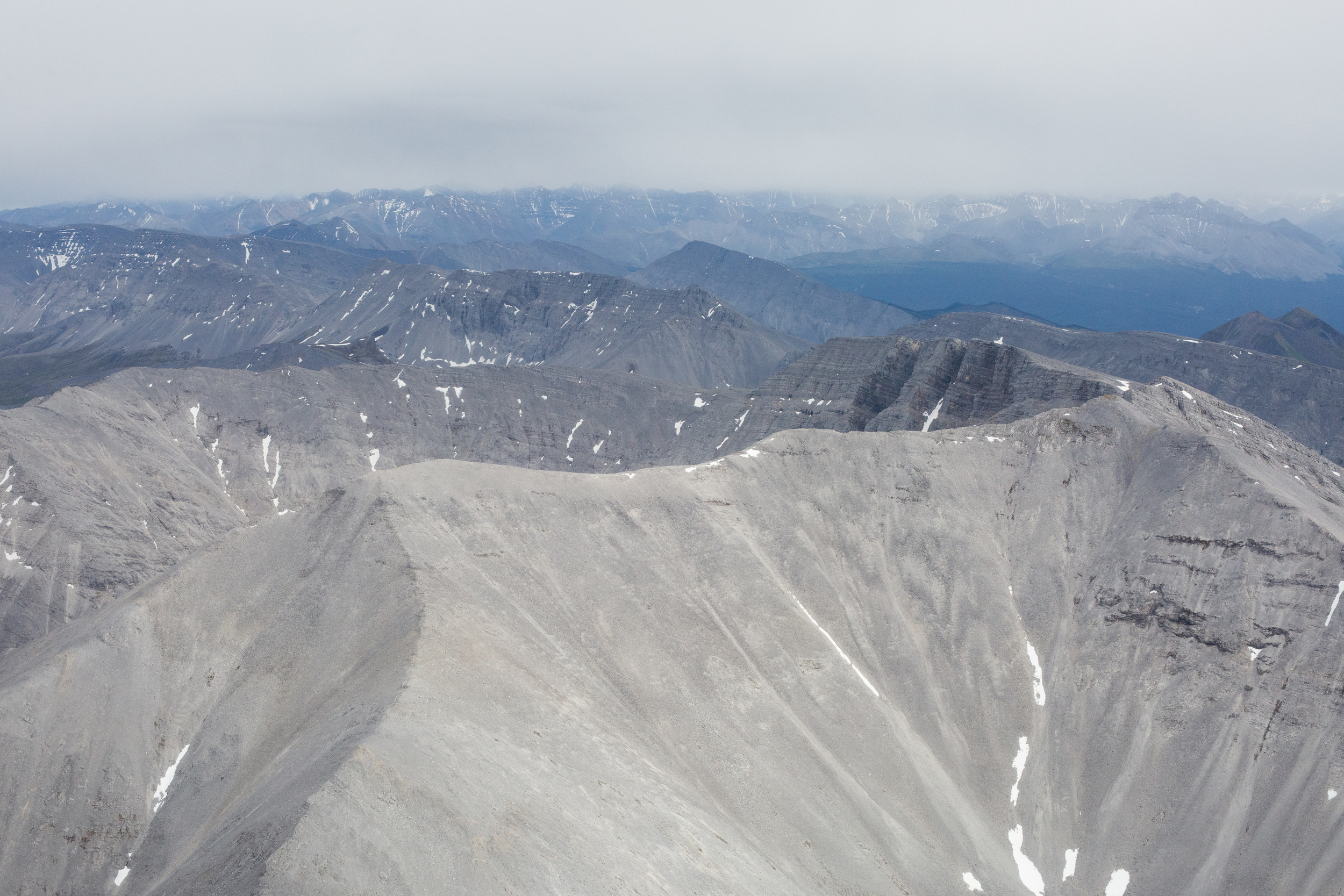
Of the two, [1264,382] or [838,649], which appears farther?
[1264,382]

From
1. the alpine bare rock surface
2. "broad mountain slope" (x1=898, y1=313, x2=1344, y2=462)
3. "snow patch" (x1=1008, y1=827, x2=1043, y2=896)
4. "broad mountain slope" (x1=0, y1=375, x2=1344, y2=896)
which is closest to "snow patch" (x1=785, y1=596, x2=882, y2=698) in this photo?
"broad mountain slope" (x1=0, y1=375, x2=1344, y2=896)

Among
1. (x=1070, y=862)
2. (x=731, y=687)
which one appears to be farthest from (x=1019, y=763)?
(x=731, y=687)

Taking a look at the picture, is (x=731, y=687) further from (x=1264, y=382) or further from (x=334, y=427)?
(x=1264, y=382)

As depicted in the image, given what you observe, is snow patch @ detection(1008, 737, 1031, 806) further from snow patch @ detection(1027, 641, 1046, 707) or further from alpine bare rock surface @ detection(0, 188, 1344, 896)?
snow patch @ detection(1027, 641, 1046, 707)

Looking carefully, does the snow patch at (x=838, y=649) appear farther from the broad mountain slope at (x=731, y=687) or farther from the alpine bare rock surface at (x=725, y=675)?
the alpine bare rock surface at (x=725, y=675)

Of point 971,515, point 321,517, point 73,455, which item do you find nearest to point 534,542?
point 321,517

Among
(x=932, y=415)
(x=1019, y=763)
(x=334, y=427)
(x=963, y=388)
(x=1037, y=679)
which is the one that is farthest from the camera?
(x=334, y=427)

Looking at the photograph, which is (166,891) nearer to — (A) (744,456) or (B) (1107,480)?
(A) (744,456)

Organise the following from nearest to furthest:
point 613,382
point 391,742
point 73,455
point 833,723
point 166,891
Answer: point 166,891, point 391,742, point 833,723, point 73,455, point 613,382
